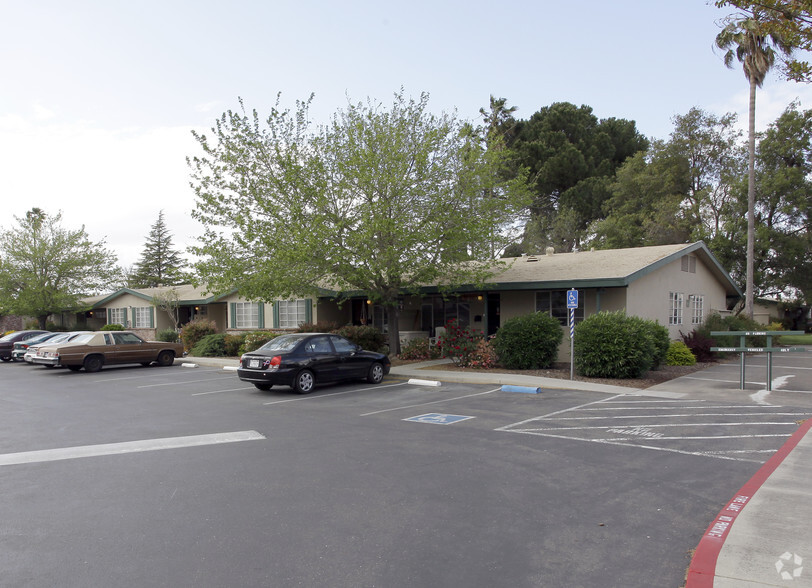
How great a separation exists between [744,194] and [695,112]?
24.0ft

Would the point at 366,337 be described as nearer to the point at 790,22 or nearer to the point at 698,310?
the point at 698,310

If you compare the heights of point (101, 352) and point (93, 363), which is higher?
point (101, 352)

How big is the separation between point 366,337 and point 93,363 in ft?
31.9

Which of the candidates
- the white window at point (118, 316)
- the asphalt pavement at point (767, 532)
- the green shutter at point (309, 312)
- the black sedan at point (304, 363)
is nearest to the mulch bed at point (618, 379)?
the black sedan at point (304, 363)

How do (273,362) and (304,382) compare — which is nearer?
(273,362)

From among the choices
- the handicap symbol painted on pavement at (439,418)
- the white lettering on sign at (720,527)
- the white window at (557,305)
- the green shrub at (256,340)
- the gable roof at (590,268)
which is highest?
the gable roof at (590,268)

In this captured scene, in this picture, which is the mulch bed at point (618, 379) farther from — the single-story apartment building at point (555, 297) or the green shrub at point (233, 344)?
the green shrub at point (233, 344)

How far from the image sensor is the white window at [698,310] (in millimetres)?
23953

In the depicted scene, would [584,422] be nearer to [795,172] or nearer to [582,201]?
[795,172]

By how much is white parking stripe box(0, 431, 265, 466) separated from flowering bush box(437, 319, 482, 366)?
10.5m

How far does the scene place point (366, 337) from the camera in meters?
21.7

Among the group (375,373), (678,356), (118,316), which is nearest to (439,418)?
(375,373)

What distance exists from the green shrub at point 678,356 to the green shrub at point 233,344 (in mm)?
17157

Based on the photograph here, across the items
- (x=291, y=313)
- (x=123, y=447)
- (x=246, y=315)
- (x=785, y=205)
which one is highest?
(x=785, y=205)
